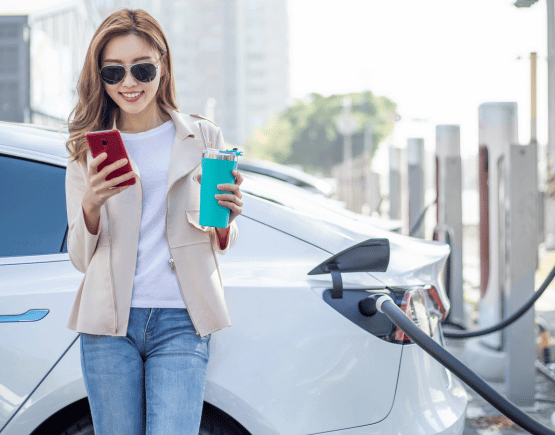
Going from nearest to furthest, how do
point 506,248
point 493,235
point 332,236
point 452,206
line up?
point 332,236 → point 506,248 → point 493,235 → point 452,206

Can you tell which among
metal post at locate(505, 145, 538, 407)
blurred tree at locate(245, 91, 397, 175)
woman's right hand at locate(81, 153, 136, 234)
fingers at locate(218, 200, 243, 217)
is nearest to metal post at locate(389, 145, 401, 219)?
metal post at locate(505, 145, 538, 407)

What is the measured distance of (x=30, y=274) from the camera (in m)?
2.07

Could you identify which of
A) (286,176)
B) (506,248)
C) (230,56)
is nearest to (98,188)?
(506,248)

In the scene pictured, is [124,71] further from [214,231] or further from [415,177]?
[415,177]

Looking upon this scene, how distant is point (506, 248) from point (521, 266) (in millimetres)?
317

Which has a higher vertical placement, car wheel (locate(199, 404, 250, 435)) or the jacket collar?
the jacket collar

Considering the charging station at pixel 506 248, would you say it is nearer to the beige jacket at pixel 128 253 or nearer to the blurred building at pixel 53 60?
the beige jacket at pixel 128 253

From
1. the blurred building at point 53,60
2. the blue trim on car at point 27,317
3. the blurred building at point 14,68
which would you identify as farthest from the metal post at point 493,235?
the blurred building at point 14,68

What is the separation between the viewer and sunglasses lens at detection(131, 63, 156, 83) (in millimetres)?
1825

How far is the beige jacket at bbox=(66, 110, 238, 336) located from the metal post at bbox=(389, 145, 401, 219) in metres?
8.85

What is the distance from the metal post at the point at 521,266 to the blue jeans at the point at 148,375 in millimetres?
3150

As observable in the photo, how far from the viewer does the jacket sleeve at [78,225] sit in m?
1.72

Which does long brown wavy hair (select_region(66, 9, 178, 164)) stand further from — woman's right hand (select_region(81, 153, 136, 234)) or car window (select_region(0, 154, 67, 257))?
car window (select_region(0, 154, 67, 257))

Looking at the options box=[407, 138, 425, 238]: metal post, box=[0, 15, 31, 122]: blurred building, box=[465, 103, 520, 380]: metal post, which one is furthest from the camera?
box=[0, 15, 31, 122]: blurred building
